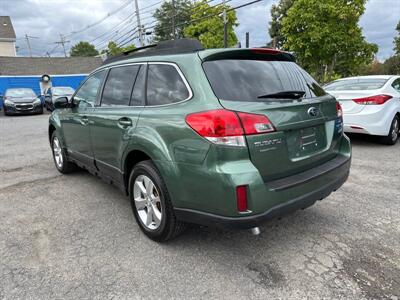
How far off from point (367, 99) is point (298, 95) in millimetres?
4358

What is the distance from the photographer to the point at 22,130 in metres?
11.0

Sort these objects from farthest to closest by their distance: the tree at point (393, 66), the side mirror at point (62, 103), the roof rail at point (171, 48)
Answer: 1. the tree at point (393, 66)
2. the side mirror at point (62, 103)
3. the roof rail at point (171, 48)

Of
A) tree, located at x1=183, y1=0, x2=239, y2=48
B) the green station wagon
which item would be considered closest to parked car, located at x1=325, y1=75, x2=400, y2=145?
the green station wagon

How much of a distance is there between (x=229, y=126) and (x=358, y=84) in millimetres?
5736

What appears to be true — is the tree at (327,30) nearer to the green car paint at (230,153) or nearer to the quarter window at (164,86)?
the green car paint at (230,153)

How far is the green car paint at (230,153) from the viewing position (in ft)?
7.68

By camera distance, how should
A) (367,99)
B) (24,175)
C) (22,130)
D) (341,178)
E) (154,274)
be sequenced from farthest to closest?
(22,130) → (367,99) → (24,175) → (341,178) → (154,274)

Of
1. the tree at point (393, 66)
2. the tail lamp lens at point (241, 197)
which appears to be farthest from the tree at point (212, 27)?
the tail lamp lens at point (241, 197)

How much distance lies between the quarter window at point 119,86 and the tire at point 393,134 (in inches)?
220

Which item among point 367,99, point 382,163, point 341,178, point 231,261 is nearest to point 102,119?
point 231,261

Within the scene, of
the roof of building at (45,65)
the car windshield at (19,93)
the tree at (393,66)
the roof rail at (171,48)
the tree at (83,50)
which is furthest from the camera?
the tree at (83,50)

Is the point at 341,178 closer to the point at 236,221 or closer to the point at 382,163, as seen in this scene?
the point at 236,221

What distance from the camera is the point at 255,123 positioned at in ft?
7.84

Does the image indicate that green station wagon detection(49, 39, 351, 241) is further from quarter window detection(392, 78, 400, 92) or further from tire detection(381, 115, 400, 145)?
quarter window detection(392, 78, 400, 92)
